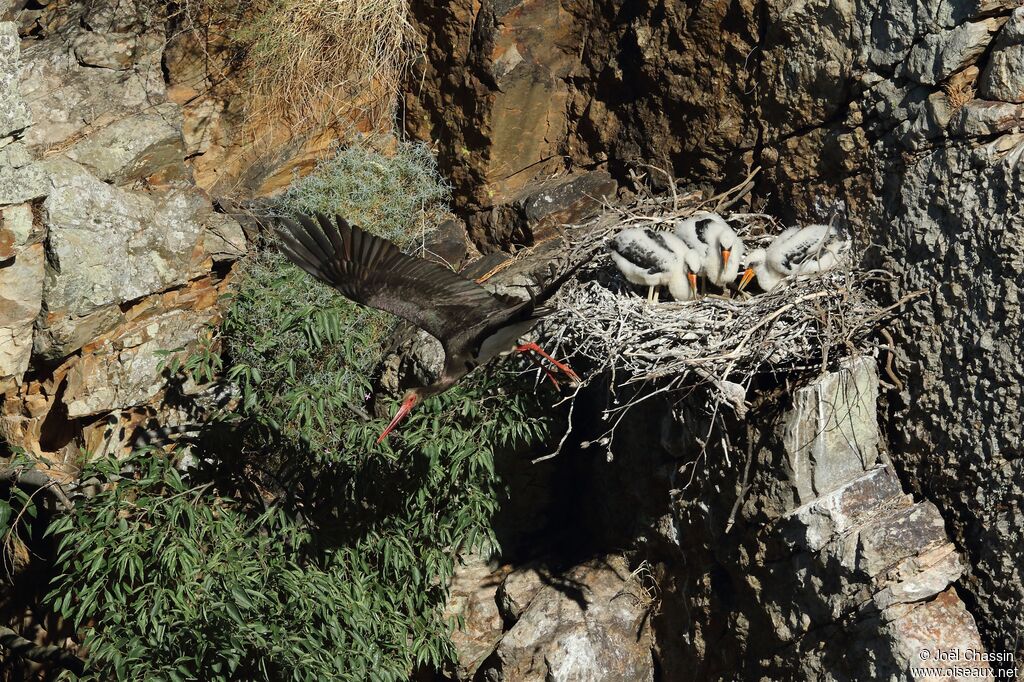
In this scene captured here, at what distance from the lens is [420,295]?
5.12 meters

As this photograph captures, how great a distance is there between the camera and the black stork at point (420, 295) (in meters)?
4.82

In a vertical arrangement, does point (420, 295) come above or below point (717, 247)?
below

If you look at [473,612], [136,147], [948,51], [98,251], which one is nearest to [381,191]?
[136,147]

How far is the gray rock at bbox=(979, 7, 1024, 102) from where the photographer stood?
4059 mm

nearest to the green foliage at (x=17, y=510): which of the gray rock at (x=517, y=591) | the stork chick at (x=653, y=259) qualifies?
the gray rock at (x=517, y=591)

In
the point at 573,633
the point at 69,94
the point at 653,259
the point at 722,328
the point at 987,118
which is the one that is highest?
the point at 987,118

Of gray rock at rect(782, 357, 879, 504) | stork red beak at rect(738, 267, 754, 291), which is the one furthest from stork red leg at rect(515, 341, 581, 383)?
gray rock at rect(782, 357, 879, 504)

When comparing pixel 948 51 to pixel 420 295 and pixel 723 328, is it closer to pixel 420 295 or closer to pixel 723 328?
pixel 723 328

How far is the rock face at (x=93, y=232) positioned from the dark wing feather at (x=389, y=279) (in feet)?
5.54

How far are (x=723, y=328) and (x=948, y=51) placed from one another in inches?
59.3

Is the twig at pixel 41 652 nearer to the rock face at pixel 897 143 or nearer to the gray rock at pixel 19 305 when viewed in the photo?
the gray rock at pixel 19 305

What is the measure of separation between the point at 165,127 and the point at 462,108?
1894 mm

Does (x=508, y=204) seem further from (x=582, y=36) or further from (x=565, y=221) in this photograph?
(x=582, y=36)

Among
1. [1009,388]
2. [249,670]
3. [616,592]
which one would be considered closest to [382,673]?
[249,670]
